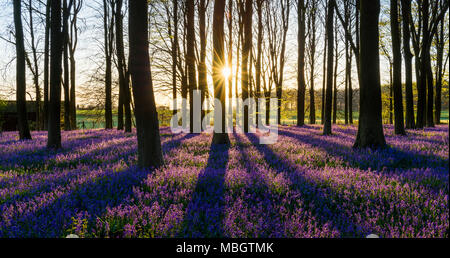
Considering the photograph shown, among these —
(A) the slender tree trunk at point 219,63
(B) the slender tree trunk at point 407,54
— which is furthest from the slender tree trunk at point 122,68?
(B) the slender tree trunk at point 407,54

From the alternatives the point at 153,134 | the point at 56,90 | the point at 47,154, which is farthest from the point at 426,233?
the point at 56,90

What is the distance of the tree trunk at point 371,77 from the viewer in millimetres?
7844

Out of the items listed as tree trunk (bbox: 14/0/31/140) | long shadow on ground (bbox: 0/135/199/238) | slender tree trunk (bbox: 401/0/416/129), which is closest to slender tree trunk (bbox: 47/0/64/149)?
tree trunk (bbox: 14/0/31/140)

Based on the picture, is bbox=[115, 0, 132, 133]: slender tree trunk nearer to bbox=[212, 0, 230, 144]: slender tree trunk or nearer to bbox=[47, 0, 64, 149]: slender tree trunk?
bbox=[47, 0, 64, 149]: slender tree trunk

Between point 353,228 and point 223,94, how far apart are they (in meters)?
8.02

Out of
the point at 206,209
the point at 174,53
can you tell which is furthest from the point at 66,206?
the point at 174,53

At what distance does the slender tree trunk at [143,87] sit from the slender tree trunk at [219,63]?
14.0ft

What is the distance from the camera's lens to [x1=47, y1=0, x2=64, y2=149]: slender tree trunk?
9.00 meters

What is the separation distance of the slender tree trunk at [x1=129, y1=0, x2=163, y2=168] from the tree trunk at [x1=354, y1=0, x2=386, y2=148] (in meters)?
6.67

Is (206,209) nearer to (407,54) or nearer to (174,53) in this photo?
(174,53)

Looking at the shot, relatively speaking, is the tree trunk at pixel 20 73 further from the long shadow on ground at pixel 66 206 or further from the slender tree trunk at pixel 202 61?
the long shadow on ground at pixel 66 206

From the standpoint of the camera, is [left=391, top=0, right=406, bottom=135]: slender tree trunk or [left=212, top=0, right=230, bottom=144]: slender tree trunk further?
[left=391, top=0, right=406, bottom=135]: slender tree trunk
